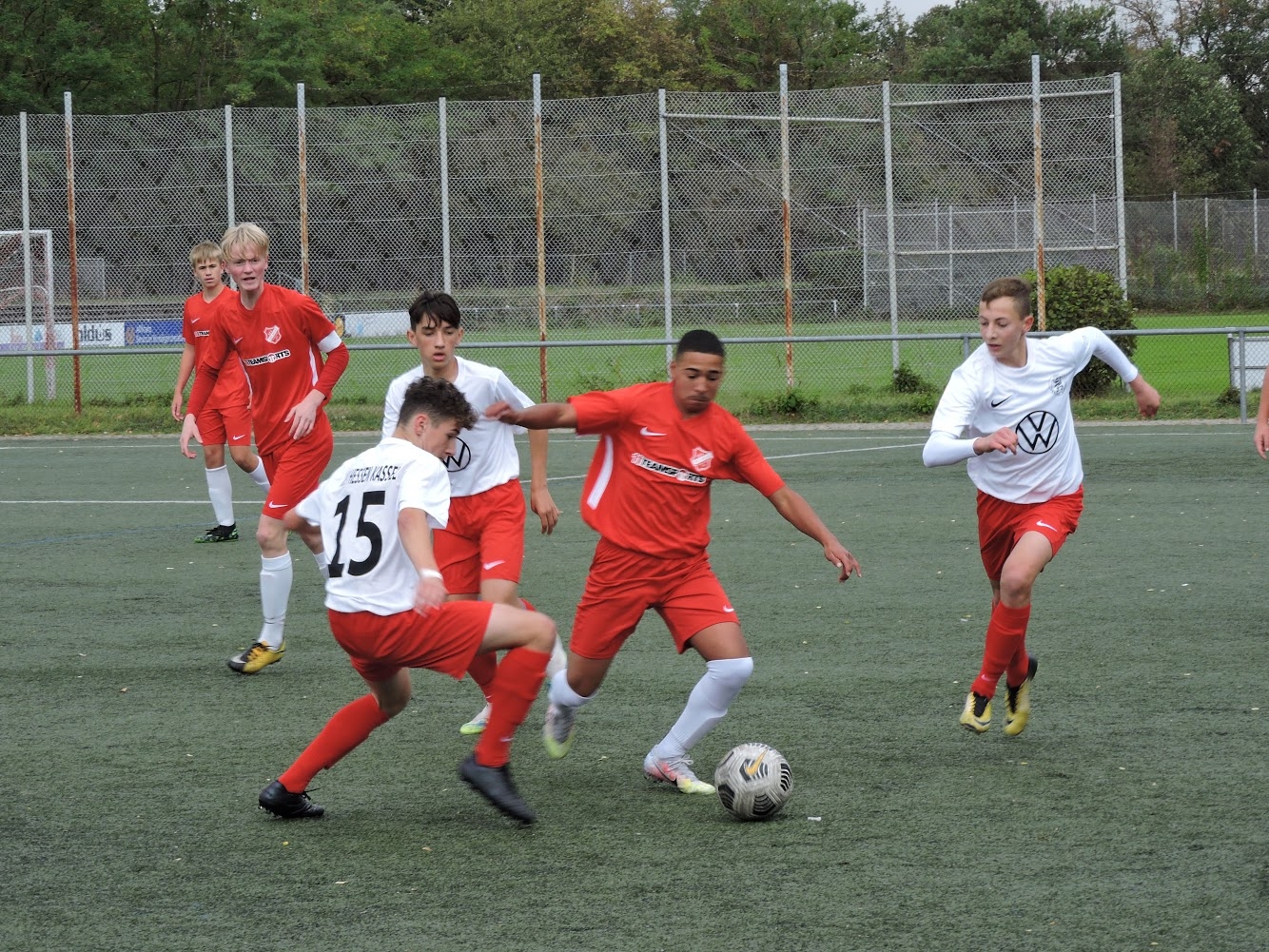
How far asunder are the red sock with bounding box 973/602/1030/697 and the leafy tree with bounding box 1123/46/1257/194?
2200 inches

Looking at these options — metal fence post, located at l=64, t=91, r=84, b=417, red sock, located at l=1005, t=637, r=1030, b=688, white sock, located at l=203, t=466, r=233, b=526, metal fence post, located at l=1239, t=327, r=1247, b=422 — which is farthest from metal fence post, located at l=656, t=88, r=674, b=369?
red sock, located at l=1005, t=637, r=1030, b=688

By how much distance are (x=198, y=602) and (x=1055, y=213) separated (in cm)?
1380

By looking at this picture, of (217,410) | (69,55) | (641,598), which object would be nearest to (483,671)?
(641,598)

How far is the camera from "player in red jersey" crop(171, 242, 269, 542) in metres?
9.77

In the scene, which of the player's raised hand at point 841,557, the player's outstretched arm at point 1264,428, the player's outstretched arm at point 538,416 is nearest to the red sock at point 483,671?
the player's outstretched arm at point 538,416

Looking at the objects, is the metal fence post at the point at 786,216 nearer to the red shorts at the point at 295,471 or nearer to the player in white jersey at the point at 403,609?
the red shorts at the point at 295,471

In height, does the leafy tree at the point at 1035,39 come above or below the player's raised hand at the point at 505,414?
above

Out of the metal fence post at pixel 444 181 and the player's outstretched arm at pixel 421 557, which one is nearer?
the player's outstretched arm at pixel 421 557

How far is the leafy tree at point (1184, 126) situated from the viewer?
58.6m

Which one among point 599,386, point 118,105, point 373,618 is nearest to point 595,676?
point 373,618

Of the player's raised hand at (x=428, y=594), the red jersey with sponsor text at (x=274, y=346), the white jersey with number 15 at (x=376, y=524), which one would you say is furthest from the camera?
the red jersey with sponsor text at (x=274, y=346)

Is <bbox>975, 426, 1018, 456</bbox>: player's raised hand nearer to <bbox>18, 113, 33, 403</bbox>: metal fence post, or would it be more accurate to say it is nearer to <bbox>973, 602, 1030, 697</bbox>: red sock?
<bbox>973, 602, 1030, 697</bbox>: red sock

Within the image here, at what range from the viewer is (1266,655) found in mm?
7043

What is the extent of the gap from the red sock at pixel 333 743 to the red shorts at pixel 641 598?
2.44ft
